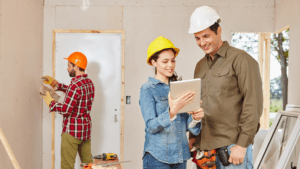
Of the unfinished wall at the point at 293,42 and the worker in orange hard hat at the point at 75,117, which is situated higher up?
the unfinished wall at the point at 293,42

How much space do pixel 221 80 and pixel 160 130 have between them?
1.71ft

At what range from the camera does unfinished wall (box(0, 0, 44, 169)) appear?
3.01 metres

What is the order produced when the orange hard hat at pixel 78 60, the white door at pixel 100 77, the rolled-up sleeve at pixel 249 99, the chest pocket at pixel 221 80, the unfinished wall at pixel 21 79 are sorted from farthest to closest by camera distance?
the white door at pixel 100 77, the orange hard hat at pixel 78 60, the unfinished wall at pixel 21 79, the chest pocket at pixel 221 80, the rolled-up sleeve at pixel 249 99

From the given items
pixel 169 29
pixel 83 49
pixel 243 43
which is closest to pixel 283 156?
pixel 169 29

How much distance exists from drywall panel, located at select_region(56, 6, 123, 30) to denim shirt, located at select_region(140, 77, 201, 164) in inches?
108

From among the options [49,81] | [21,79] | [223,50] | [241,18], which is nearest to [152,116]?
[223,50]

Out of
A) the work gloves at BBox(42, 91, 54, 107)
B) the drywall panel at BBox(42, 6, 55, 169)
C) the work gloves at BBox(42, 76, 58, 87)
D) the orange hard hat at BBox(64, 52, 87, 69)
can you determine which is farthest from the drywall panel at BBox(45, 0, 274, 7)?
the work gloves at BBox(42, 91, 54, 107)

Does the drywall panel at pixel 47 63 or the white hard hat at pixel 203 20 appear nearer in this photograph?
the white hard hat at pixel 203 20

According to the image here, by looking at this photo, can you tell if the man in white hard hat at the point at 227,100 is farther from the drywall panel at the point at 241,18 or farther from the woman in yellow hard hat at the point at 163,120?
the drywall panel at the point at 241,18

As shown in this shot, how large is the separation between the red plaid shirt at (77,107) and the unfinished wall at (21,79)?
1.57ft

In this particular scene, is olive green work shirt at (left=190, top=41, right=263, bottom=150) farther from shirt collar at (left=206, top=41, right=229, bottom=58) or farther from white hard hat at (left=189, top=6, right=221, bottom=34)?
white hard hat at (left=189, top=6, right=221, bottom=34)

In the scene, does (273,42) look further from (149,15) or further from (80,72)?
(80,72)

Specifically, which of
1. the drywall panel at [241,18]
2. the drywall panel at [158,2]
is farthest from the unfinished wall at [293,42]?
the drywall panel at [158,2]

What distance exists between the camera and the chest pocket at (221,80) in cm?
174
